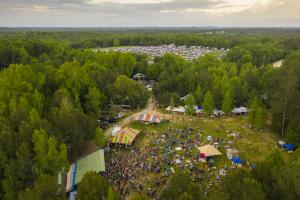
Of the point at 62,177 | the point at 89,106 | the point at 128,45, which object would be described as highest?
the point at 128,45

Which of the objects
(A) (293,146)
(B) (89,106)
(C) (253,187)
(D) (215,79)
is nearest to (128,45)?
(D) (215,79)

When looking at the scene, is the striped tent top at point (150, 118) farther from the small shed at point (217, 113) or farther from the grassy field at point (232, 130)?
the small shed at point (217, 113)

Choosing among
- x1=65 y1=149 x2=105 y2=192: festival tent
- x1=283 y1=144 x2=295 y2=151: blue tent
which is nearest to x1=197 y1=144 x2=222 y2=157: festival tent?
x1=283 y1=144 x2=295 y2=151: blue tent

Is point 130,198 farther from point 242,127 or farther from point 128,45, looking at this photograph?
point 128,45

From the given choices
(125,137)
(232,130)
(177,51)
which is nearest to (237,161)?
(232,130)

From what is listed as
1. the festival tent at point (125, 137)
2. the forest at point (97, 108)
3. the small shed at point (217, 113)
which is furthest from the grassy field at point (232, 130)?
the forest at point (97, 108)

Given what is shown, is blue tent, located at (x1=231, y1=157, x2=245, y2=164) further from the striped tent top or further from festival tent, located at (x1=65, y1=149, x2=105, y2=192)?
the striped tent top

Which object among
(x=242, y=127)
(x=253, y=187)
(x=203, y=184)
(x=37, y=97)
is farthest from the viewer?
(x=242, y=127)
